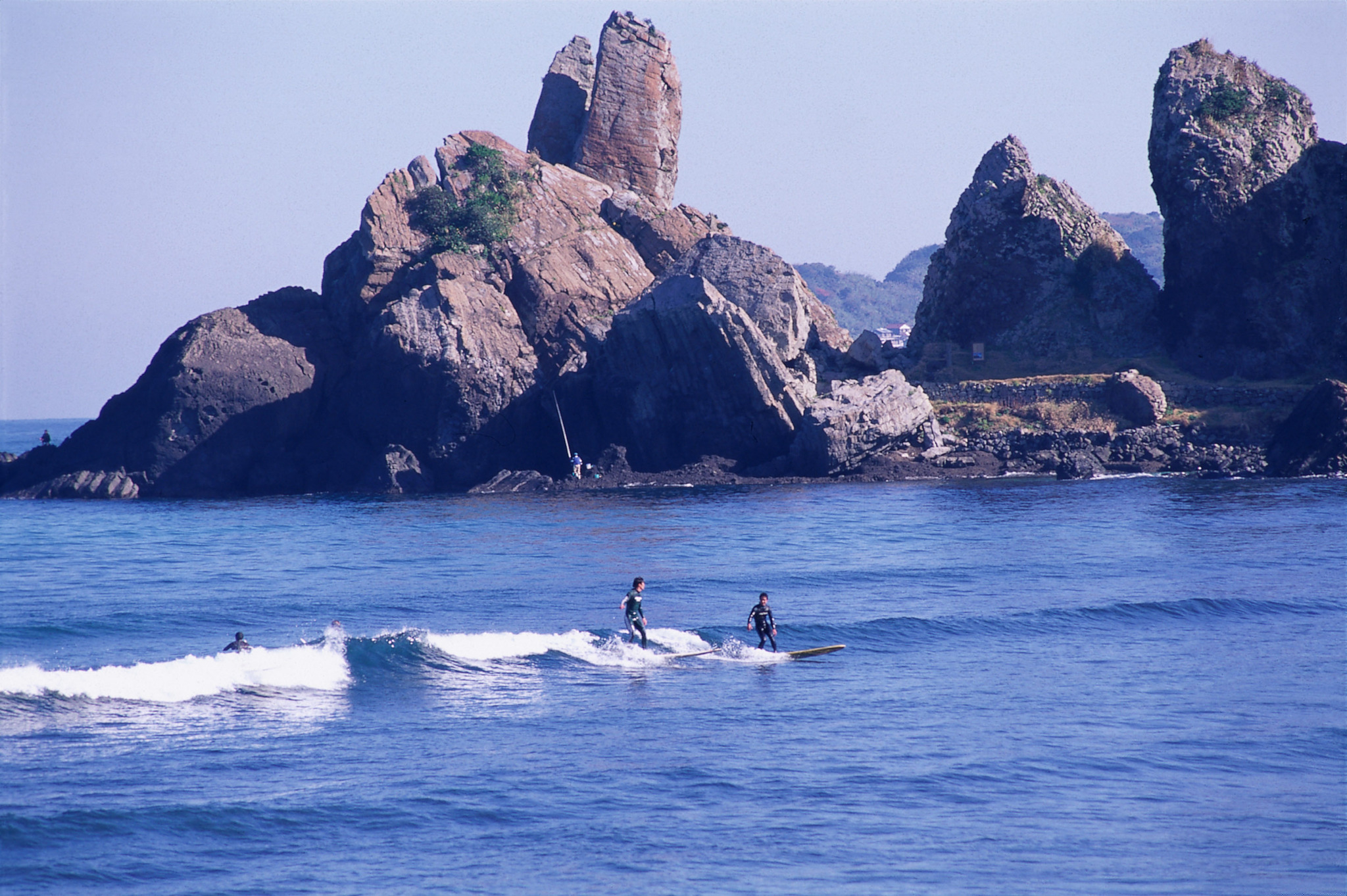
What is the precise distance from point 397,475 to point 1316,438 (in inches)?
1744

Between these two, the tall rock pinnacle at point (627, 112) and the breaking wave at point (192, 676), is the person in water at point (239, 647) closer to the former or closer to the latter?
the breaking wave at point (192, 676)

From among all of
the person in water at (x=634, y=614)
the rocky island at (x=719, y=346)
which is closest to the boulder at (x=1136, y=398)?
the rocky island at (x=719, y=346)

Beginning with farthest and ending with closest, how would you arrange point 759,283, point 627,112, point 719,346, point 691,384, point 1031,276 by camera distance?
point 627,112 < point 1031,276 < point 759,283 < point 691,384 < point 719,346

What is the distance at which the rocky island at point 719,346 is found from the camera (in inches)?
2188

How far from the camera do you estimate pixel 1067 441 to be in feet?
188

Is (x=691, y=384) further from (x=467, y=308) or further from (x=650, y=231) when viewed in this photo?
(x=650, y=231)

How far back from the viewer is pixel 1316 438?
51.9 metres

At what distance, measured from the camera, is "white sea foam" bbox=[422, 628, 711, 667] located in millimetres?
23094

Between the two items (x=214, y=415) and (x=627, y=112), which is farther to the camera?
(x=627, y=112)

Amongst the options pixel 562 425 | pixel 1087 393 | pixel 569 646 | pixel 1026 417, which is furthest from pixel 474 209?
pixel 569 646

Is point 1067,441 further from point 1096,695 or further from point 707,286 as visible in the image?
point 1096,695

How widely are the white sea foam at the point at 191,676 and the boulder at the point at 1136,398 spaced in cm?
4735

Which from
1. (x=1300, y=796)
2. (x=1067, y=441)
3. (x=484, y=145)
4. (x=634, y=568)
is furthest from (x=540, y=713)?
(x=484, y=145)

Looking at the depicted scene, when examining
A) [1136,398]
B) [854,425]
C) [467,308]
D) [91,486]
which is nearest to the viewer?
[854,425]
